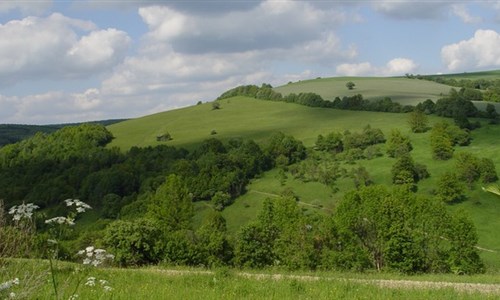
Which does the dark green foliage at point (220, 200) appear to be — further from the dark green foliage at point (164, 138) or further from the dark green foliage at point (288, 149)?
the dark green foliage at point (164, 138)

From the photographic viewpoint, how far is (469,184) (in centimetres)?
10544

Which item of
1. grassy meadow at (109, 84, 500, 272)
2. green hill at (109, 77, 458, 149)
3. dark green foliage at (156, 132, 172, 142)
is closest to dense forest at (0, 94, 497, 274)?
grassy meadow at (109, 84, 500, 272)

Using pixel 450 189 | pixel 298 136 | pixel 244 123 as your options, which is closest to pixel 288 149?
pixel 298 136

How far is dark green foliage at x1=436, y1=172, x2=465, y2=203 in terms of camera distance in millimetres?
101188

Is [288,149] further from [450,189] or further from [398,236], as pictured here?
[398,236]

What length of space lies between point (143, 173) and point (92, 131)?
4324cm

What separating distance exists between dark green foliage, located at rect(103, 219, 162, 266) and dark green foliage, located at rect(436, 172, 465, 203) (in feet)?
223

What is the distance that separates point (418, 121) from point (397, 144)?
13.7m

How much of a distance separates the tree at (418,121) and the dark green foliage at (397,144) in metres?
5.83

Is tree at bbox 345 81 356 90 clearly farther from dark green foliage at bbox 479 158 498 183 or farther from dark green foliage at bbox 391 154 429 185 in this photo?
dark green foliage at bbox 479 158 498 183

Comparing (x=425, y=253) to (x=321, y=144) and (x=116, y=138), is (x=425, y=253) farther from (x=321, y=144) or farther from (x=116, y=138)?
(x=116, y=138)

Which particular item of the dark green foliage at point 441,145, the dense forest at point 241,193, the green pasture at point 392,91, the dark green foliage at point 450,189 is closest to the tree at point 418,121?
the dense forest at point 241,193

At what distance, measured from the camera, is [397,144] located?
4855 inches

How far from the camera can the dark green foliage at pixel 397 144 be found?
12138 centimetres
